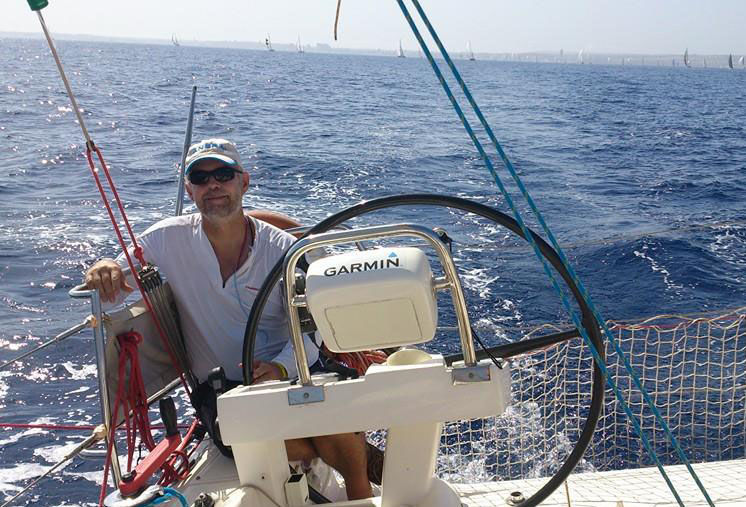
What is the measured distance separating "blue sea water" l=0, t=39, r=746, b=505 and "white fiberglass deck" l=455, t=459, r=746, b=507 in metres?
1.97

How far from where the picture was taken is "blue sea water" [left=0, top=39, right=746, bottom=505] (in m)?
5.28

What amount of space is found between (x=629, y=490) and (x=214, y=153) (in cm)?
159

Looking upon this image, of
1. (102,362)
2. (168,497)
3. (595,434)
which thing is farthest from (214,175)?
(595,434)

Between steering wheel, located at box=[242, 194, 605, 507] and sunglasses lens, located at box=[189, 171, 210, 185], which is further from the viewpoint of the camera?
sunglasses lens, located at box=[189, 171, 210, 185]

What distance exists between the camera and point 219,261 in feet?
8.30

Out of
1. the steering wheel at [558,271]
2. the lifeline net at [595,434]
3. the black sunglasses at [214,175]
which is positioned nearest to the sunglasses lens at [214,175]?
the black sunglasses at [214,175]

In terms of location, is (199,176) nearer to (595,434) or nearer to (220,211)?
(220,211)

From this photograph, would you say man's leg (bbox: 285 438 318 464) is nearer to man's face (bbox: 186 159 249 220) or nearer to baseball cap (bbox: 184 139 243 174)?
man's face (bbox: 186 159 249 220)

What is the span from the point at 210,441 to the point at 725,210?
8.60 meters

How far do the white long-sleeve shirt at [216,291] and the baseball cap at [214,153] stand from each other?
0.22 m

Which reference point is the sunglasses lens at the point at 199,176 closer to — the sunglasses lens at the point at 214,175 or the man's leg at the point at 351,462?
the sunglasses lens at the point at 214,175

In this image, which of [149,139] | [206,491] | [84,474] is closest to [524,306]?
[84,474]

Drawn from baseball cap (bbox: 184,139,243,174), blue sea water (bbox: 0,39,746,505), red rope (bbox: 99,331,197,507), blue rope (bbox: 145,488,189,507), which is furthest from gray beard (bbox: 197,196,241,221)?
blue sea water (bbox: 0,39,746,505)

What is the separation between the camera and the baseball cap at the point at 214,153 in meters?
2.44
